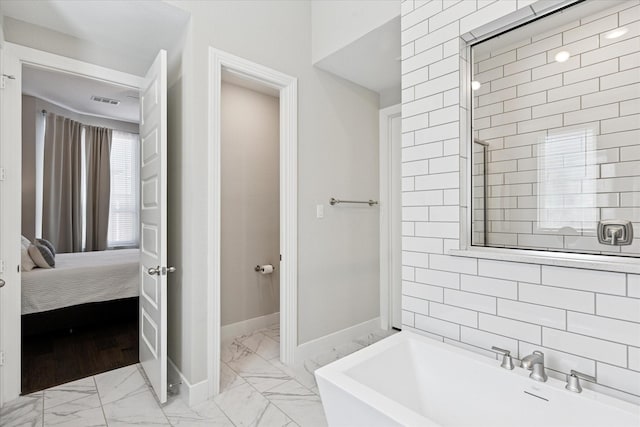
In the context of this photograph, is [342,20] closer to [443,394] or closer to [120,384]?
[443,394]

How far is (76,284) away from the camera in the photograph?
3.08 m

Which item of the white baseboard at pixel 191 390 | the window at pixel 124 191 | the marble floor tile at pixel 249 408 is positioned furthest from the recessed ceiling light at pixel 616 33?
the window at pixel 124 191

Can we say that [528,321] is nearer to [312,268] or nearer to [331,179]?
[312,268]

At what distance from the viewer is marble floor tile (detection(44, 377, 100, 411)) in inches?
78.8

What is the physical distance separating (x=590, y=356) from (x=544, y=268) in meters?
0.30

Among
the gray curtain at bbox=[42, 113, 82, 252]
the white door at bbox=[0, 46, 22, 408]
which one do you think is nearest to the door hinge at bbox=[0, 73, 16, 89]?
the white door at bbox=[0, 46, 22, 408]

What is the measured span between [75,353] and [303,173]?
234 centimetres

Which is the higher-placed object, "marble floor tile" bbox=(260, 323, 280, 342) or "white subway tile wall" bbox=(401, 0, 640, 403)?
"white subway tile wall" bbox=(401, 0, 640, 403)

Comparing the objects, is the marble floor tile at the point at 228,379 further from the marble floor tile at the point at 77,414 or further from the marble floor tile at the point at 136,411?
the marble floor tile at the point at 77,414

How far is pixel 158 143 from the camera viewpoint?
1970 millimetres

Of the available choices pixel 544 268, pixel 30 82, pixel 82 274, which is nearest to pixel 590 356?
pixel 544 268

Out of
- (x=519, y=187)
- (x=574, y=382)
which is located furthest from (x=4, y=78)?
(x=574, y=382)

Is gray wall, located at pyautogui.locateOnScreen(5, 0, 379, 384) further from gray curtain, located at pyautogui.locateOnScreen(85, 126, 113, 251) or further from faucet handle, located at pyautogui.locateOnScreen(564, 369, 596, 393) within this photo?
gray curtain, located at pyautogui.locateOnScreen(85, 126, 113, 251)

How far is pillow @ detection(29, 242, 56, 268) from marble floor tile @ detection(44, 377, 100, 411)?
1566mm
